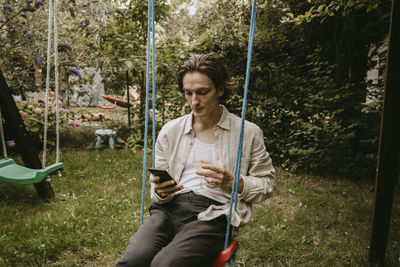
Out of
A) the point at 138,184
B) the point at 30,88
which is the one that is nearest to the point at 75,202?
the point at 138,184

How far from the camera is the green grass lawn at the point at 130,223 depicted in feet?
8.35

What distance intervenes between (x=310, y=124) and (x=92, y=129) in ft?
14.4

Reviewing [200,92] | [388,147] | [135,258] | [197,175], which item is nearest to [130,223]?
[197,175]

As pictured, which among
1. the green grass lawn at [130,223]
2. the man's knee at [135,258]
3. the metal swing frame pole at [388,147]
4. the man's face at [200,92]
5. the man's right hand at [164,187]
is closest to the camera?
the man's knee at [135,258]

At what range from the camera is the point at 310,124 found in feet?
15.2

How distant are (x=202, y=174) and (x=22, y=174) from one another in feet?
6.49

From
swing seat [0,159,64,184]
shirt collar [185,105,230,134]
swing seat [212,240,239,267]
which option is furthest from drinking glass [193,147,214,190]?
swing seat [0,159,64,184]

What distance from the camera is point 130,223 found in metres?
3.08

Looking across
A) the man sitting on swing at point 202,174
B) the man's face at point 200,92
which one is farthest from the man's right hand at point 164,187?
the man's face at point 200,92

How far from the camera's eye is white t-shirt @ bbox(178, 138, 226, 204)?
5.90 feet

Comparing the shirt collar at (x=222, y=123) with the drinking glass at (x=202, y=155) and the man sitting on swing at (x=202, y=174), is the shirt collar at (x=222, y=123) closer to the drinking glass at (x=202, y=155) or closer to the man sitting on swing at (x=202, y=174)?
the man sitting on swing at (x=202, y=174)

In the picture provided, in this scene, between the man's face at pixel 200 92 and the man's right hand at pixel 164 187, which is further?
the man's face at pixel 200 92

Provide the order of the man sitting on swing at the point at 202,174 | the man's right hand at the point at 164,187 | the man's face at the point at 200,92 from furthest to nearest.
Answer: the man's face at the point at 200,92 → the man's right hand at the point at 164,187 → the man sitting on swing at the point at 202,174

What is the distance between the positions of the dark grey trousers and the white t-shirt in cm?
4
